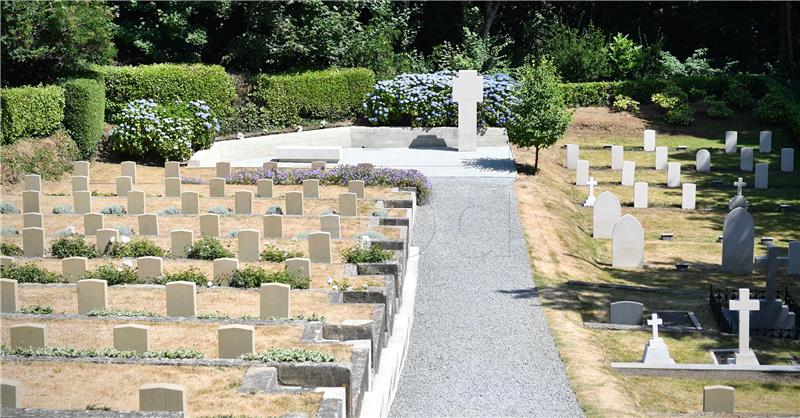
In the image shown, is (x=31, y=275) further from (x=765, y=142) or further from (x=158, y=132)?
(x=765, y=142)

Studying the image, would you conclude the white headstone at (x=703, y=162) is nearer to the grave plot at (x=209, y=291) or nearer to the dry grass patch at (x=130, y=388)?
the grave plot at (x=209, y=291)

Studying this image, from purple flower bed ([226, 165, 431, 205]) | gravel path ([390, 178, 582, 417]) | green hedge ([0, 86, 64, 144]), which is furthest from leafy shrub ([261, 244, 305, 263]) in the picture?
green hedge ([0, 86, 64, 144])

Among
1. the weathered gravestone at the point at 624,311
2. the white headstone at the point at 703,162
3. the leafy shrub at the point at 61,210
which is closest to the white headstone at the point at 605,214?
the weathered gravestone at the point at 624,311

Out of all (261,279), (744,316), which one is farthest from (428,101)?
(744,316)

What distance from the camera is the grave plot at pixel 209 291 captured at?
14.5 m

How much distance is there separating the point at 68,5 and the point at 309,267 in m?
14.4

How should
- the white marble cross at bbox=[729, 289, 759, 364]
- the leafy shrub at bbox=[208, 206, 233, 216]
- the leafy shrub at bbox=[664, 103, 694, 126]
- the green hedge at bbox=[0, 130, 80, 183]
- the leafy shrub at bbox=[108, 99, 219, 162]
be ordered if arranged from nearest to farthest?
the white marble cross at bbox=[729, 289, 759, 364]
the leafy shrub at bbox=[208, 206, 233, 216]
the green hedge at bbox=[0, 130, 80, 183]
the leafy shrub at bbox=[108, 99, 219, 162]
the leafy shrub at bbox=[664, 103, 694, 126]

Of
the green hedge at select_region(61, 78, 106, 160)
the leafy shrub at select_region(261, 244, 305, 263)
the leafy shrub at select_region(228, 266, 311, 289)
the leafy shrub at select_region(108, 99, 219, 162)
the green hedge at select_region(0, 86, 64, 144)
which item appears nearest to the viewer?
the leafy shrub at select_region(228, 266, 311, 289)

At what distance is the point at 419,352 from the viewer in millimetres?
18609

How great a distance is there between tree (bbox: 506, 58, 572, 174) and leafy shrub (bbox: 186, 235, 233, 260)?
427 inches

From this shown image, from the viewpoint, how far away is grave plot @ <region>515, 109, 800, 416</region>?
58.3 feet

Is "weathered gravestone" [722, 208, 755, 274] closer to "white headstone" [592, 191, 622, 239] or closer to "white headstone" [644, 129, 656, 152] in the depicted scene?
"white headstone" [592, 191, 622, 239]

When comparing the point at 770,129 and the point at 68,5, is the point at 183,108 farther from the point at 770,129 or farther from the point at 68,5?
the point at 770,129

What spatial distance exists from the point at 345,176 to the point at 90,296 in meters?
11.5
